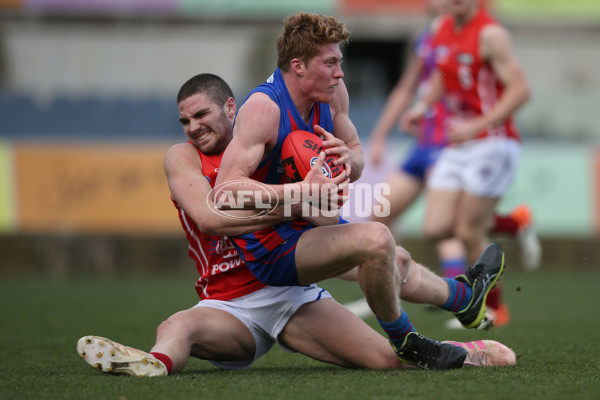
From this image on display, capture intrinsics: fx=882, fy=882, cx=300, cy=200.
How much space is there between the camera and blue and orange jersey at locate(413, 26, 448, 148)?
7.00m

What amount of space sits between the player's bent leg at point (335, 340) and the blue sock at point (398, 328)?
24cm

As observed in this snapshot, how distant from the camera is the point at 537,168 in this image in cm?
1221

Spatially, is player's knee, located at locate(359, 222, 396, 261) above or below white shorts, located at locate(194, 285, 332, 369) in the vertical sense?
above

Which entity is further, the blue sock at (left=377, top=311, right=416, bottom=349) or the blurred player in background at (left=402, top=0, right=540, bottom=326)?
the blurred player in background at (left=402, top=0, right=540, bottom=326)

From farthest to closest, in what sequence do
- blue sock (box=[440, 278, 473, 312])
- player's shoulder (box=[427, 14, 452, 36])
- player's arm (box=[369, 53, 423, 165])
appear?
player's arm (box=[369, 53, 423, 165]) → player's shoulder (box=[427, 14, 452, 36]) → blue sock (box=[440, 278, 473, 312])

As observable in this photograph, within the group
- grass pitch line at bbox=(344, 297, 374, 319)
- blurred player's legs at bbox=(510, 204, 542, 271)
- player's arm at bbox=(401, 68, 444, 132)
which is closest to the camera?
player's arm at bbox=(401, 68, 444, 132)

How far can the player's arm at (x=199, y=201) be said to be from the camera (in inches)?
159

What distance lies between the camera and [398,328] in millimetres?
4121

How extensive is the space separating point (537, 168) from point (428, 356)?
28.0 feet

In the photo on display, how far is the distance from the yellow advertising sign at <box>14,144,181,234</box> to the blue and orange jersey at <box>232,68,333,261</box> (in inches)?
297

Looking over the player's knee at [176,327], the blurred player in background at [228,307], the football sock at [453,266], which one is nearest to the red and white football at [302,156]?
the blurred player in background at [228,307]

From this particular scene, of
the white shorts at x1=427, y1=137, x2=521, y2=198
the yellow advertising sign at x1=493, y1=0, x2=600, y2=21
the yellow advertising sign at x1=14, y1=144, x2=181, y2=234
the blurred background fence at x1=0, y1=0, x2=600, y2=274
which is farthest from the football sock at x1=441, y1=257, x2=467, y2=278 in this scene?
the yellow advertising sign at x1=493, y1=0, x2=600, y2=21

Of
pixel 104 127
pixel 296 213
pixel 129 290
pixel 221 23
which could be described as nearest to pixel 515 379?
pixel 296 213

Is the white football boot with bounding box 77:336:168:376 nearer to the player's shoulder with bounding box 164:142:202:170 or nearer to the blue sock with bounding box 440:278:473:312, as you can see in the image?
the player's shoulder with bounding box 164:142:202:170
